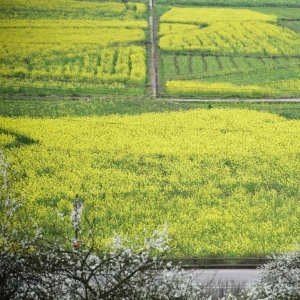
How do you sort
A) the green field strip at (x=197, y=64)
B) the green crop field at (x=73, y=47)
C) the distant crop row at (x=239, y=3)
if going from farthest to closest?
Answer: the distant crop row at (x=239, y=3) < the green field strip at (x=197, y=64) < the green crop field at (x=73, y=47)

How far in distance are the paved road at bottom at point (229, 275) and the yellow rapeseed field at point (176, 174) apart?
876mm

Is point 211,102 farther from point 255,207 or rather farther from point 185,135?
point 255,207

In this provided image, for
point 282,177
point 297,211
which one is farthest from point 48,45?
point 297,211

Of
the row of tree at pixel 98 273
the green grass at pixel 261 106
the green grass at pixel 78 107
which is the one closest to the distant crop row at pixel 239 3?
the green grass at pixel 261 106

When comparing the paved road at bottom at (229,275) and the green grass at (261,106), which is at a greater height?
the paved road at bottom at (229,275)

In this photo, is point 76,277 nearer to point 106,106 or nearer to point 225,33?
point 106,106

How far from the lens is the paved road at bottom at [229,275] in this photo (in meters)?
12.7

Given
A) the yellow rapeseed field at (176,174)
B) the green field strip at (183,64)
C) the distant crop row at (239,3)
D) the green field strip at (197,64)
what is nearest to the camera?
the yellow rapeseed field at (176,174)

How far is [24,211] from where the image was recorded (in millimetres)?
15781

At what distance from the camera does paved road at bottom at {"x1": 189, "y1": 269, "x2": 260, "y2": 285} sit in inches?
500

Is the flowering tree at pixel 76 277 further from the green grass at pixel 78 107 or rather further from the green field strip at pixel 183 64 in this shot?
the green field strip at pixel 183 64

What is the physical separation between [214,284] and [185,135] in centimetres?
1047

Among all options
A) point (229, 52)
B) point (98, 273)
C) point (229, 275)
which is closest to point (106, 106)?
point (229, 52)

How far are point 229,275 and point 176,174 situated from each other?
20.1ft
